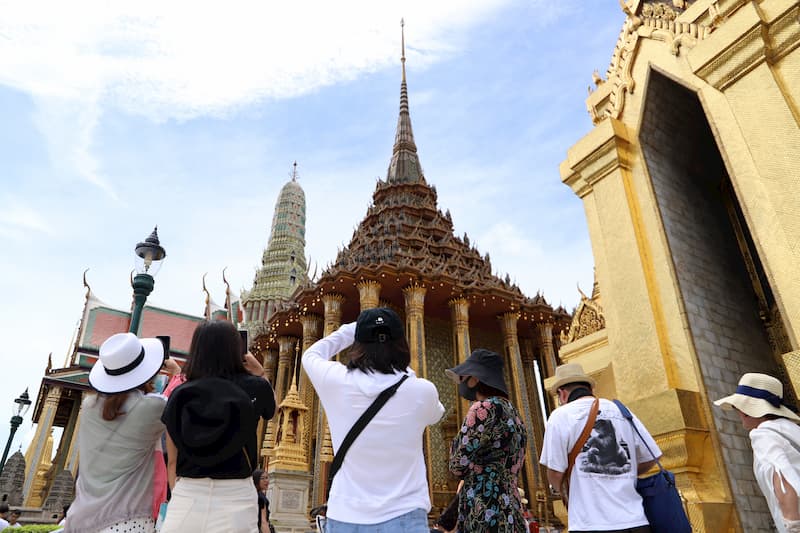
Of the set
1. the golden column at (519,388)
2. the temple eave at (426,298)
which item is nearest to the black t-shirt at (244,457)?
the temple eave at (426,298)

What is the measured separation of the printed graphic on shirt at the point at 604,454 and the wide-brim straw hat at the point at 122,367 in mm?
2131

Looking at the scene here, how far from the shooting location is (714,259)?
18.1ft

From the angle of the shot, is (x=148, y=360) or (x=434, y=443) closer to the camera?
(x=148, y=360)

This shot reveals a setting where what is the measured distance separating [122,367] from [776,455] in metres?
2.98

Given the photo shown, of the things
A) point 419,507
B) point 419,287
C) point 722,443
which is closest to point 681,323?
point 722,443

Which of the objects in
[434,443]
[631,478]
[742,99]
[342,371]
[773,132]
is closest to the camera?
A: [342,371]

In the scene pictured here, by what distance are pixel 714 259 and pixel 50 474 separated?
26.1m

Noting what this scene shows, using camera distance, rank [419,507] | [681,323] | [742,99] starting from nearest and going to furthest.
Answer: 1. [419,507]
2. [742,99]
3. [681,323]

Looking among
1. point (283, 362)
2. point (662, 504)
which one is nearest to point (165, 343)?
point (662, 504)

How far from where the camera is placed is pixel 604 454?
2.50 metres

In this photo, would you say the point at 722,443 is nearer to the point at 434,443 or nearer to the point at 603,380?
the point at 603,380

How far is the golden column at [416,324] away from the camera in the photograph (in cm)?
1659

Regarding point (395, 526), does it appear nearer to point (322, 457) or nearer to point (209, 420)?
point (209, 420)

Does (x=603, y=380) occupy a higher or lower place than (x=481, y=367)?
higher
